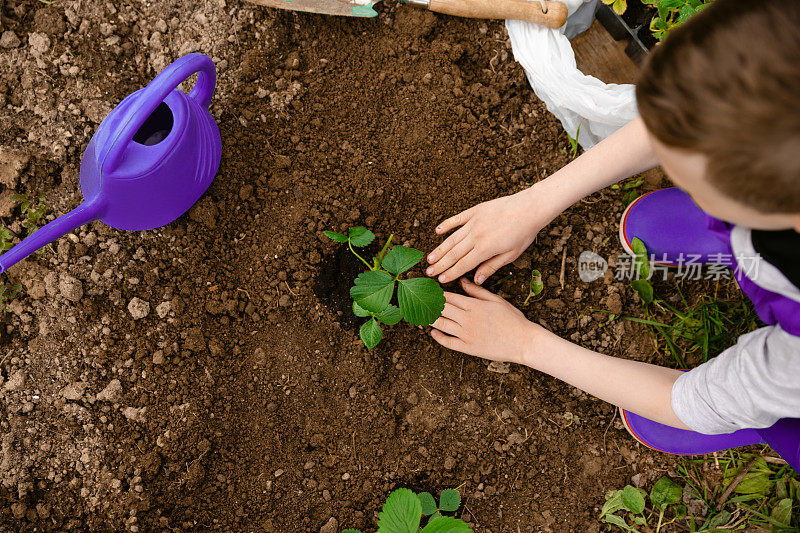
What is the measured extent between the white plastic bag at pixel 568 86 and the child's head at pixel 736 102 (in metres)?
0.71

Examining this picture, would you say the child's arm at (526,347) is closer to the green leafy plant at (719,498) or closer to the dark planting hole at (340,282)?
the dark planting hole at (340,282)

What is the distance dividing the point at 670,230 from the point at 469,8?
0.74 m

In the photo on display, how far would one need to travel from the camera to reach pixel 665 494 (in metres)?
1.31

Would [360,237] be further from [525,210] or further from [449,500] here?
[449,500]

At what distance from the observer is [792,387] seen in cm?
82

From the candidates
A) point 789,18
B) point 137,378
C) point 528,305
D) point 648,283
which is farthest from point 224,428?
point 789,18

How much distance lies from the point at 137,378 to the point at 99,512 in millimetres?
293

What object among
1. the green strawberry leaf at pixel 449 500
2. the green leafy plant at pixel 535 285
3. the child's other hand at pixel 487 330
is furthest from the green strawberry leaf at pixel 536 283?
the green strawberry leaf at pixel 449 500

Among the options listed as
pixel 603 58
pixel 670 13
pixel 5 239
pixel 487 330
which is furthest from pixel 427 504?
pixel 670 13

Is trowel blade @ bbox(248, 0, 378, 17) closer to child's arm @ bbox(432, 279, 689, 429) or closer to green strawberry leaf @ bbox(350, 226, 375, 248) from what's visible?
green strawberry leaf @ bbox(350, 226, 375, 248)

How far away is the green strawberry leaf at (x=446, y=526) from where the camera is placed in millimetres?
981

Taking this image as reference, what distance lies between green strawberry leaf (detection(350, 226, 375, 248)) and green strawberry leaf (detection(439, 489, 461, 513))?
58cm

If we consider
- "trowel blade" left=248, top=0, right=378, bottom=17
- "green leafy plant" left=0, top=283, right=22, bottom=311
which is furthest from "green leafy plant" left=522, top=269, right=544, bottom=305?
"green leafy plant" left=0, top=283, right=22, bottom=311

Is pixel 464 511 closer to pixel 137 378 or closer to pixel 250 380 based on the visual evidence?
pixel 250 380
